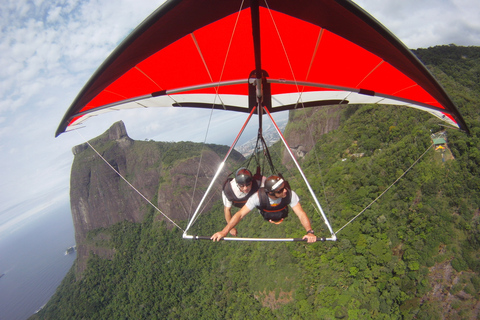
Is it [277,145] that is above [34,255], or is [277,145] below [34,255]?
above

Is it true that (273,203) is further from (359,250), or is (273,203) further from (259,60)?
(359,250)

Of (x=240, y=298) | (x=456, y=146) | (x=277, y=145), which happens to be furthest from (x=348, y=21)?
(x=277, y=145)

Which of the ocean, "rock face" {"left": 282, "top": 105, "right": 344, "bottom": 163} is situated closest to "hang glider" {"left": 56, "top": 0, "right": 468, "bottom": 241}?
"rock face" {"left": 282, "top": 105, "right": 344, "bottom": 163}

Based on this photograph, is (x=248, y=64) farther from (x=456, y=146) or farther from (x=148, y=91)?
(x=456, y=146)

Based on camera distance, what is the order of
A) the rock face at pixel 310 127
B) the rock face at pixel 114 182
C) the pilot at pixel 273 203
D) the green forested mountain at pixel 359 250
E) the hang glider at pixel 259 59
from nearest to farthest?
the hang glider at pixel 259 59 < the pilot at pixel 273 203 < the green forested mountain at pixel 359 250 < the rock face at pixel 310 127 < the rock face at pixel 114 182

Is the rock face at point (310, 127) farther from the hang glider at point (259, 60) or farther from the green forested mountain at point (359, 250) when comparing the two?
the hang glider at point (259, 60)

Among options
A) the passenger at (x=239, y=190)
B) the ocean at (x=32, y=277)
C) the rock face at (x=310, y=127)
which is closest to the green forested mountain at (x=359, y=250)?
the rock face at (x=310, y=127)
